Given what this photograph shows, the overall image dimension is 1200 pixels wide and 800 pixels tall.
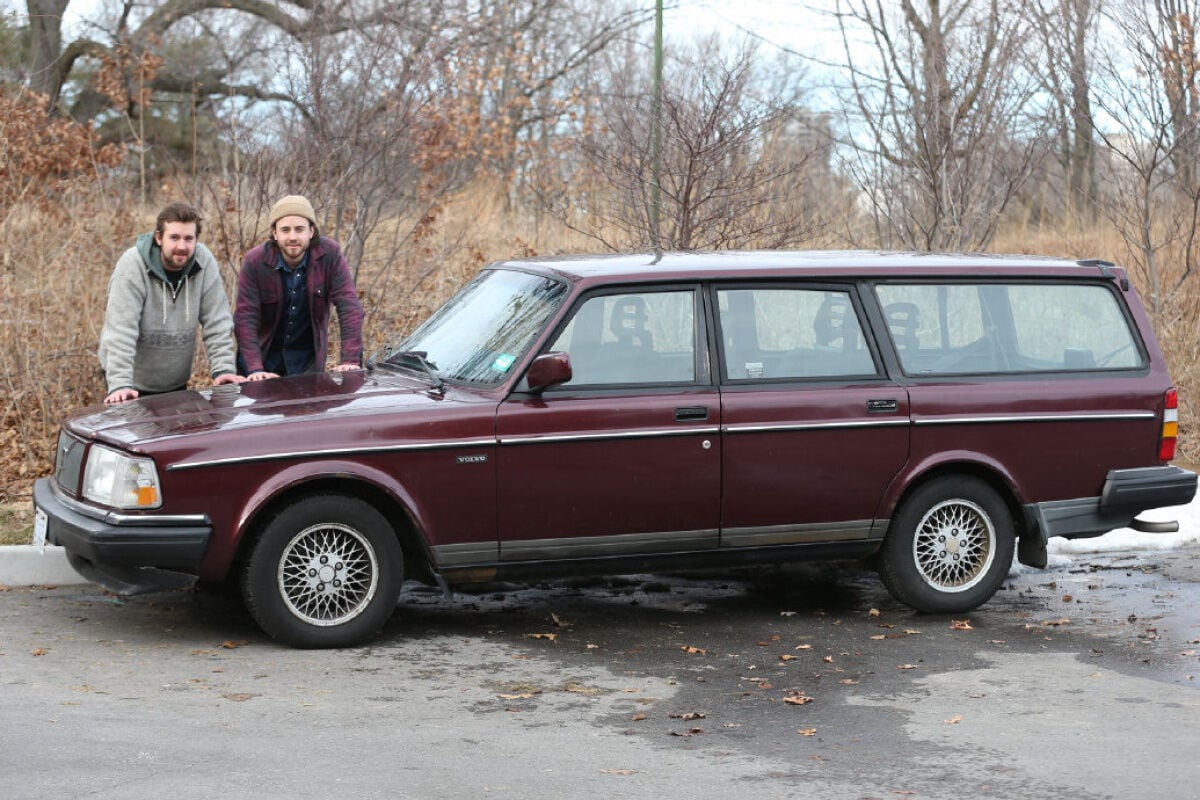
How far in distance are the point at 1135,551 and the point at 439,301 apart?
7.63 m

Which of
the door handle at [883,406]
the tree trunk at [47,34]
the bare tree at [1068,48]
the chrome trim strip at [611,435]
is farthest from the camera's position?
the tree trunk at [47,34]

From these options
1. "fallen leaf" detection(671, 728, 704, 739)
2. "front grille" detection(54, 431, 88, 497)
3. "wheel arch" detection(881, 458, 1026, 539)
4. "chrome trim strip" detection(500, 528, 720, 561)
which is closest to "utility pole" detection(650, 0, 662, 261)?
"wheel arch" detection(881, 458, 1026, 539)

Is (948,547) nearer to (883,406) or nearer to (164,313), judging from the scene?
(883,406)

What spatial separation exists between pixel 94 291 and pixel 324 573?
22.8 feet

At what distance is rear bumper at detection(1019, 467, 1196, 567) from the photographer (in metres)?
7.91

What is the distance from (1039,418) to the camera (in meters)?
7.84

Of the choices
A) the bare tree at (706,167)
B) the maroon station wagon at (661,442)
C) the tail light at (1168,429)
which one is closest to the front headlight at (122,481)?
the maroon station wagon at (661,442)

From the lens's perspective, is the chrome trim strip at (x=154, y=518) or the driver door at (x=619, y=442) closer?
the chrome trim strip at (x=154, y=518)

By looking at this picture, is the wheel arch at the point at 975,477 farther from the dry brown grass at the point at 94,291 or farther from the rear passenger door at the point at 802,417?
the dry brown grass at the point at 94,291

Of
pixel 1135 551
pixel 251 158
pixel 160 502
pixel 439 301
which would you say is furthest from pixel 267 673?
pixel 439 301

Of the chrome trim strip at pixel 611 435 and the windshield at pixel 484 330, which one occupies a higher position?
the windshield at pixel 484 330

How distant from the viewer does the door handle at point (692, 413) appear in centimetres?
723

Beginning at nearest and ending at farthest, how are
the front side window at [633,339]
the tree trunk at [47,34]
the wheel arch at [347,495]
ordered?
the wheel arch at [347,495] → the front side window at [633,339] → the tree trunk at [47,34]

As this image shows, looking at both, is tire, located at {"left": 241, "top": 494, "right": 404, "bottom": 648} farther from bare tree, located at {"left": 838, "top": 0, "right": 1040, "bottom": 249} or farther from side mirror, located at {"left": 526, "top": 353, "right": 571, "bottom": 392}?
bare tree, located at {"left": 838, "top": 0, "right": 1040, "bottom": 249}
